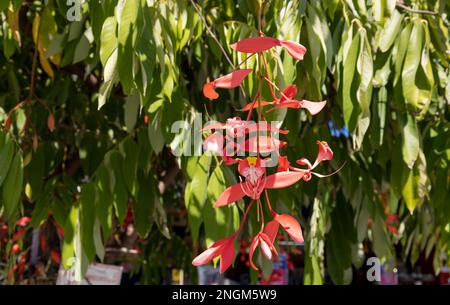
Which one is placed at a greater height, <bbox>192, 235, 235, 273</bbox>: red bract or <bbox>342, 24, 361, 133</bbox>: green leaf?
<bbox>342, 24, 361, 133</bbox>: green leaf

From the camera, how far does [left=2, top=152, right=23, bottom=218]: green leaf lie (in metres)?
1.26

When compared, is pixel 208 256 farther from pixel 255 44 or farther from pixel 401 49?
pixel 401 49

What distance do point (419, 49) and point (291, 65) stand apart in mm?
312

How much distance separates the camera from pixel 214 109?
5.82ft

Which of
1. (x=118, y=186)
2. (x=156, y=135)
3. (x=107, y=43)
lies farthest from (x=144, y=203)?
(x=107, y=43)

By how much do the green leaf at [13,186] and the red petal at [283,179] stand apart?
83 cm

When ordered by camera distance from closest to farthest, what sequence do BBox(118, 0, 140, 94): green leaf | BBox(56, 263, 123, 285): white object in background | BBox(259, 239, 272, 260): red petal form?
BBox(259, 239, 272, 260): red petal < BBox(118, 0, 140, 94): green leaf < BBox(56, 263, 123, 285): white object in background

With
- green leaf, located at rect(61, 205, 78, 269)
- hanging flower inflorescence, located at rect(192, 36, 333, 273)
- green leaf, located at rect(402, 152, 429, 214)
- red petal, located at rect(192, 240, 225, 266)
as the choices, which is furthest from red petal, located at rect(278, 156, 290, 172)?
green leaf, located at rect(61, 205, 78, 269)

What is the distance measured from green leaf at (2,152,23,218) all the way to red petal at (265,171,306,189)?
0.83 m

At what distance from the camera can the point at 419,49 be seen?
4.08ft

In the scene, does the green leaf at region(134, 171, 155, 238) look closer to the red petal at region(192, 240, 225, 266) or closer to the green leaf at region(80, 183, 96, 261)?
the green leaf at region(80, 183, 96, 261)

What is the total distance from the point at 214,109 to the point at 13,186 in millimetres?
684

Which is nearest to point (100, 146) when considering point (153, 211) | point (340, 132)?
point (153, 211)

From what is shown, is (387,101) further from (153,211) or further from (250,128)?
(250,128)
